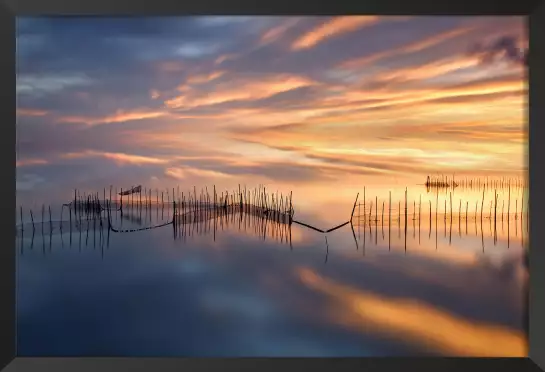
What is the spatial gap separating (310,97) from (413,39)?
20.0 inches

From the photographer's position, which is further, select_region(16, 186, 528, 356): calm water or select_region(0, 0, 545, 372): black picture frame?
select_region(16, 186, 528, 356): calm water

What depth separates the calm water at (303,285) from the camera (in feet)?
7.01

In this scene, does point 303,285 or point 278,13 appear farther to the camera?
point 303,285

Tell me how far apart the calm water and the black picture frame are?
7 centimetres

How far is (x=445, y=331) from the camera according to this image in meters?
2.14

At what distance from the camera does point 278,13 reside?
6.60 feet

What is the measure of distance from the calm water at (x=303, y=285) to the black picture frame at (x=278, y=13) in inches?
2.7

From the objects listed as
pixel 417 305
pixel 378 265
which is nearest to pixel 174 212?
pixel 378 265

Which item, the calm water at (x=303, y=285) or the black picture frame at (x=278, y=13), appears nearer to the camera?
the black picture frame at (x=278, y=13)

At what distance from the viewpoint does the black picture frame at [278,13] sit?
200cm

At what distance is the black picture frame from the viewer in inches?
78.6

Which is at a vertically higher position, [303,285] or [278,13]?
[278,13]

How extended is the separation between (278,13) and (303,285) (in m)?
1.15

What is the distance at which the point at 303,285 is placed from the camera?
7.04 feet
